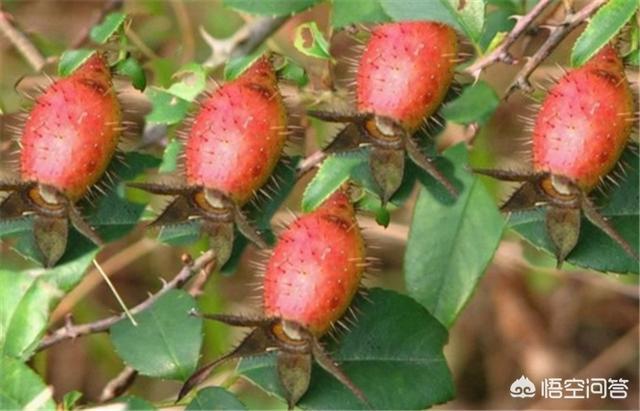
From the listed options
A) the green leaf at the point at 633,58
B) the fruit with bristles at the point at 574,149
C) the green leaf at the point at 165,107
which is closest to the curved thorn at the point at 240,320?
the fruit with bristles at the point at 574,149

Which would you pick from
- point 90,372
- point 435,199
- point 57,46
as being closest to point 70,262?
point 435,199

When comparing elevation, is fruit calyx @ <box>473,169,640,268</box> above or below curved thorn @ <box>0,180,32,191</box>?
below

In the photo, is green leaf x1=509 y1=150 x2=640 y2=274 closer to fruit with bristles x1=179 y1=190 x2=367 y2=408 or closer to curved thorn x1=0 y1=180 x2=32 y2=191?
fruit with bristles x1=179 y1=190 x2=367 y2=408

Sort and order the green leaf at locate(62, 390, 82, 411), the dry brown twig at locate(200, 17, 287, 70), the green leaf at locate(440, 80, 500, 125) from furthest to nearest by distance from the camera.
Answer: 1. the dry brown twig at locate(200, 17, 287, 70)
2. the green leaf at locate(440, 80, 500, 125)
3. the green leaf at locate(62, 390, 82, 411)

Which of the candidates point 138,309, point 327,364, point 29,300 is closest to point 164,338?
point 138,309

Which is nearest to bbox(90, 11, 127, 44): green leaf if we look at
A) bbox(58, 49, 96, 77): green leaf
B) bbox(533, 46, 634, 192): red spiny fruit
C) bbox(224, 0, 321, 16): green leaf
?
bbox(58, 49, 96, 77): green leaf

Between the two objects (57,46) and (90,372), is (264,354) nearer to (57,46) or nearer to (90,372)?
(57,46)

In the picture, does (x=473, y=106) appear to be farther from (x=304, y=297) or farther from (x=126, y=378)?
(x=126, y=378)
